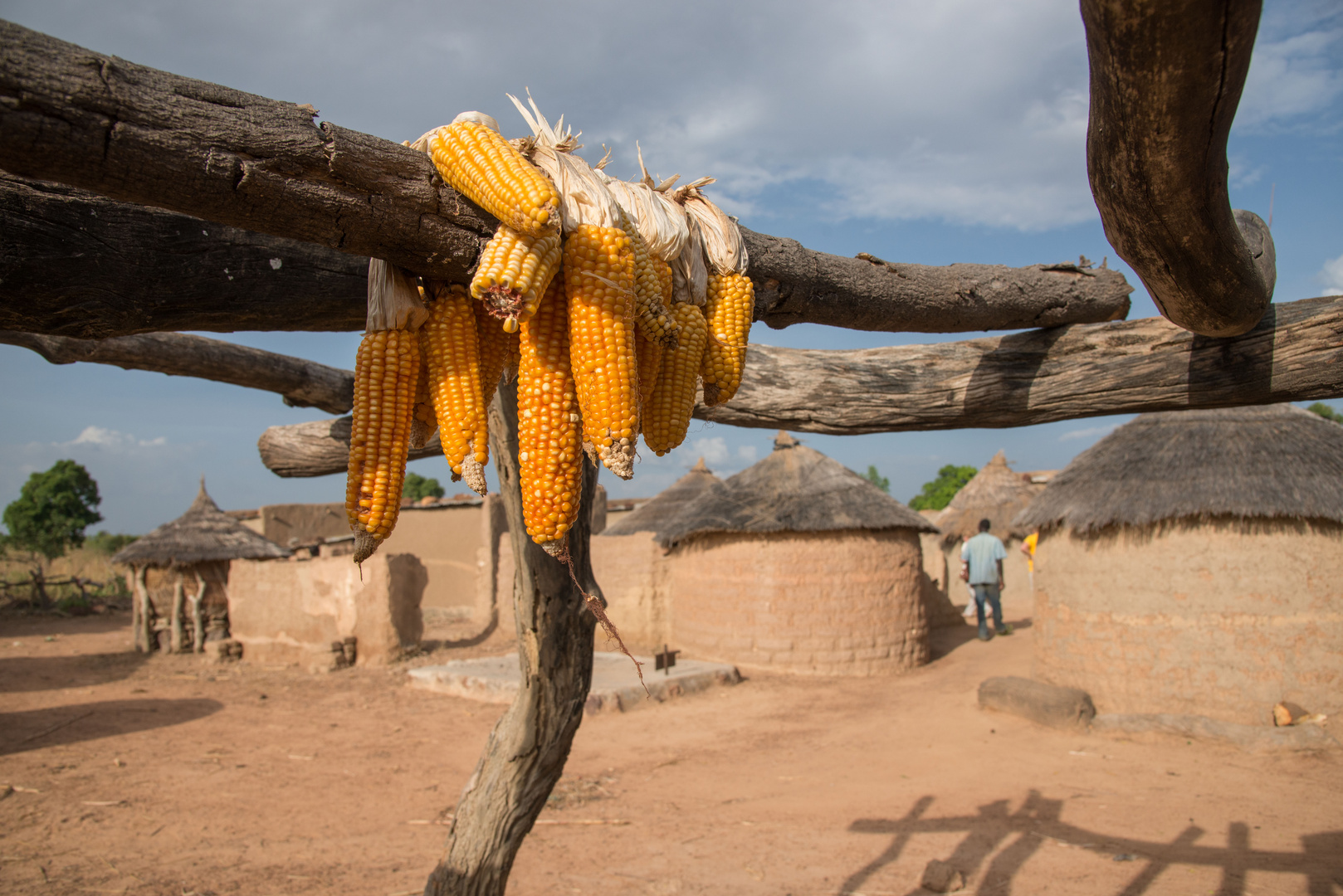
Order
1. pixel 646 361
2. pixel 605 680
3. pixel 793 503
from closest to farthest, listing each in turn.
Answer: pixel 646 361 → pixel 605 680 → pixel 793 503

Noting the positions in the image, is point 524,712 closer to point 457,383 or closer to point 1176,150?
point 457,383

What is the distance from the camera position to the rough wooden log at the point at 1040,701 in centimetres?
833

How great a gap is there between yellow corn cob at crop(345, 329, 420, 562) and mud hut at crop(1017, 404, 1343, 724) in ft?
28.3

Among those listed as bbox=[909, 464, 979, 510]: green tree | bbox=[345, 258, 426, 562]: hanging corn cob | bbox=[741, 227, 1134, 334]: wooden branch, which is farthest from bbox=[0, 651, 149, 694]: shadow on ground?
bbox=[909, 464, 979, 510]: green tree

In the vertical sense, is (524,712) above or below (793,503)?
below

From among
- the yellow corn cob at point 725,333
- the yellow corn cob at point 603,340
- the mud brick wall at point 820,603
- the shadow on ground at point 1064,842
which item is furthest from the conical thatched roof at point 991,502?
the yellow corn cob at point 603,340

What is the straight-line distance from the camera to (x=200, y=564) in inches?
558

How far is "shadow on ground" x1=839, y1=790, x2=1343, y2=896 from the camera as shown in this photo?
4.99 metres

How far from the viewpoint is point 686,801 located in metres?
6.80

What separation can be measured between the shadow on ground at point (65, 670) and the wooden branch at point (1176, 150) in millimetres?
14732

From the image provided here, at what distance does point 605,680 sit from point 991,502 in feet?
44.5

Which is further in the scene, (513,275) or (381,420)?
(381,420)

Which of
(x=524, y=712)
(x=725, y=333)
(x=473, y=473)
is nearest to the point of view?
(x=473, y=473)

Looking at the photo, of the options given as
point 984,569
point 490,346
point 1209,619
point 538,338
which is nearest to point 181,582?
point 984,569
